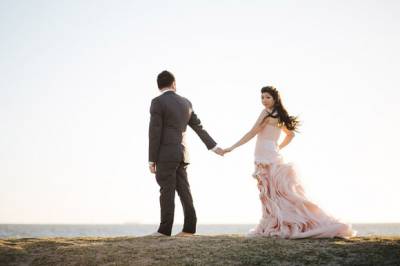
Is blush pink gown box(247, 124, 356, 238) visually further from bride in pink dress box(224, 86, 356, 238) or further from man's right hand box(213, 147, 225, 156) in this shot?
man's right hand box(213, 147, 225, 156)

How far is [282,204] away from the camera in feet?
29.9

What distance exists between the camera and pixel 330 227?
28.3 feet

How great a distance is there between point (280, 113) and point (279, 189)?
1.45 meters

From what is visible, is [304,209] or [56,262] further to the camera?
[304,209]

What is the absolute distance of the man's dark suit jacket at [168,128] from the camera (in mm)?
9578

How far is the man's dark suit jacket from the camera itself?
9.58m

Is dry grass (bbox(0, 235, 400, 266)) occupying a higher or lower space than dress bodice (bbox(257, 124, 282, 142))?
lower

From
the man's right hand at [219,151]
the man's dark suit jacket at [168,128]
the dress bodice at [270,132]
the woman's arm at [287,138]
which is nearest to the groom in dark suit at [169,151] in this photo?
the man's dark suit jacket at [168,128]

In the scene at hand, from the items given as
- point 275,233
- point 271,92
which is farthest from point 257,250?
point 271,92

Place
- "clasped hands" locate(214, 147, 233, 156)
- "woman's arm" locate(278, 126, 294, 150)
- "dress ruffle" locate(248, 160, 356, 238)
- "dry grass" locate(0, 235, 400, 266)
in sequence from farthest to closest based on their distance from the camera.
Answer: "clasped hands" locate(214, 147, 233, 156) → "woman's arm" locate(278, 126, 294, 150) → "dress ruffle" locate(248, 160, 356, 238) → "dry grass" locate(0, 235, 400, 266)

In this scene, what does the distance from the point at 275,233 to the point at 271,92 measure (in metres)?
2.64

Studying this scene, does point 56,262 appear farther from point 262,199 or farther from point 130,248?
point 262,199

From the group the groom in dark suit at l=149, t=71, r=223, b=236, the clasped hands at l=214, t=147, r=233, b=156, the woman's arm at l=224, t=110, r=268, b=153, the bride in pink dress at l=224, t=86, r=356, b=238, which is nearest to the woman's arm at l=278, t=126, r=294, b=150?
the bride in pink dress at l=224, t=86, r=356, b=238

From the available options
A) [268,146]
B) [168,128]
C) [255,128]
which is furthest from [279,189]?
[168,128]
